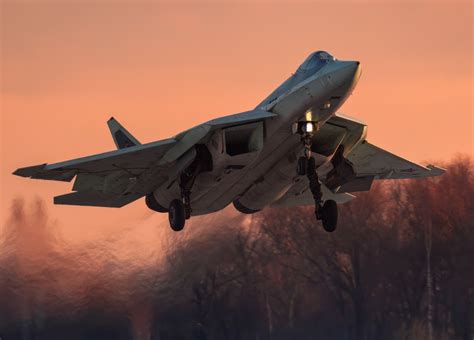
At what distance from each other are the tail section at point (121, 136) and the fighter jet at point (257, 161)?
216cm

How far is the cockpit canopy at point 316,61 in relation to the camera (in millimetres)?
31422

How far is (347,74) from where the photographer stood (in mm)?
30562

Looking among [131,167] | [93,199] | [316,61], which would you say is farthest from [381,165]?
[93,199]

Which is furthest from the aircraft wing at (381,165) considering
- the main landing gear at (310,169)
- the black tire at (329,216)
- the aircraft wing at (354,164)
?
the main landing gear at (310,169)

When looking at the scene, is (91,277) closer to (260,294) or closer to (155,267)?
(155,267)

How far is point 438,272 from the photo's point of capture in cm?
4822

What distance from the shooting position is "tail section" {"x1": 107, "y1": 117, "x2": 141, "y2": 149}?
37812 mm

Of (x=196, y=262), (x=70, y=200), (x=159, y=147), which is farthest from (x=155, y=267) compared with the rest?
(x=159, y=147)

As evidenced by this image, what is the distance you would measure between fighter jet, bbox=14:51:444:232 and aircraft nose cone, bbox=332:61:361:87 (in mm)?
21

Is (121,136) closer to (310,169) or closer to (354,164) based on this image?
(354,164)

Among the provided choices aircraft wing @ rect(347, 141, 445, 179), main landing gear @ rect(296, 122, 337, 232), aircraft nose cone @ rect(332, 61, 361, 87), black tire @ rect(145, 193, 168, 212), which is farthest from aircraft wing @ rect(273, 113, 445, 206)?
black tire @ rect(145, 193, 168, 212)

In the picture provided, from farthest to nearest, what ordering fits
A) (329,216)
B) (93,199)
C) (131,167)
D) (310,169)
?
(93,199)
(131,167)
(329,216)
(310,169)

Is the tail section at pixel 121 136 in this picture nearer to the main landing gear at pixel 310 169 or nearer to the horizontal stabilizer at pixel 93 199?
the horizontal stabilizer at pixel 93 199

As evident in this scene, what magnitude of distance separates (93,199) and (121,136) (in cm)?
244
